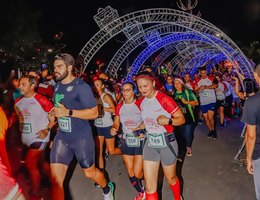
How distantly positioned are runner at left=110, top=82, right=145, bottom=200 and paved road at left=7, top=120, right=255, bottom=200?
1.45 feet

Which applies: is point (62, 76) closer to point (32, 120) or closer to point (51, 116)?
point (51, 116)

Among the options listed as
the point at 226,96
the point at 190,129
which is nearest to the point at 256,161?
the point at 190,129

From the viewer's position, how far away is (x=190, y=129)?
7340 mm

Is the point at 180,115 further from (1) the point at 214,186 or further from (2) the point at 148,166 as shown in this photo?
(1) the point at 214,186

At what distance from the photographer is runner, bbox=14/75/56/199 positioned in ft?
16.0

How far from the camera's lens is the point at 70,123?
4.22 m

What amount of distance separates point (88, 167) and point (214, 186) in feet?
8.02

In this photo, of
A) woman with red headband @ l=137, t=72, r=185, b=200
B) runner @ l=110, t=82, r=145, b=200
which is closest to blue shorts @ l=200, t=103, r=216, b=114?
runner @ l=110, t=82, r=145, b=200

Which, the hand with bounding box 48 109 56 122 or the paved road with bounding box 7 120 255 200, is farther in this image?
the paved road with bounding box 7 120 255 200

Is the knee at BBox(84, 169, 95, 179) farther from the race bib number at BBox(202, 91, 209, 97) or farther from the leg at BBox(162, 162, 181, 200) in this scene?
the race bib number at BBox(202, 91, 209, 97)

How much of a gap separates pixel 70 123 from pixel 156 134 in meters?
1.19

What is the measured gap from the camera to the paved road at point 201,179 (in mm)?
5145

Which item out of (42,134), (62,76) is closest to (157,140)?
(62,76)

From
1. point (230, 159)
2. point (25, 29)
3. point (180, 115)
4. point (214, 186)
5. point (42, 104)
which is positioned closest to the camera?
point (180, 115)
